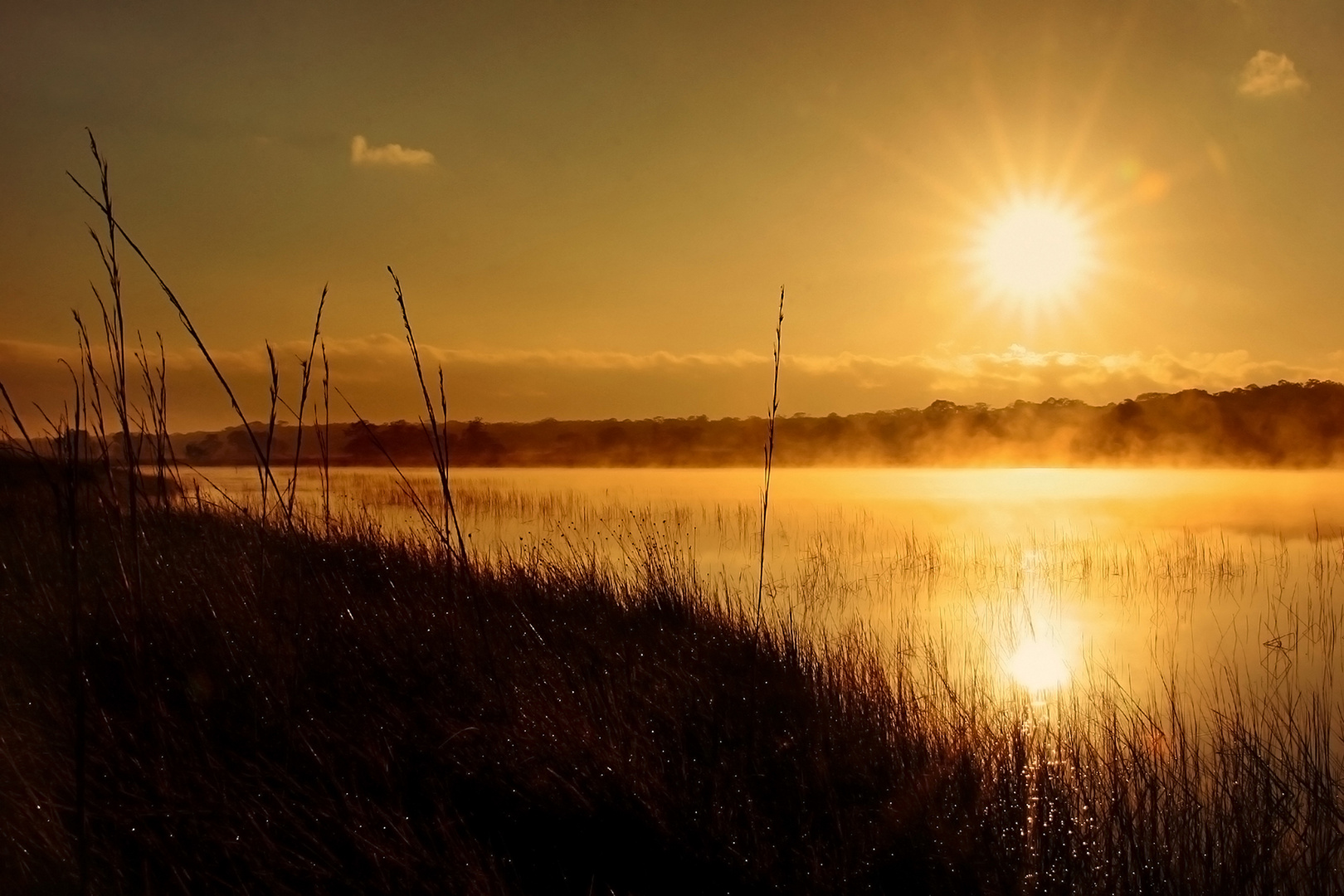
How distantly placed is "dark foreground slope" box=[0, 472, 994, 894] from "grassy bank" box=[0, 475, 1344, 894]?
0.01m

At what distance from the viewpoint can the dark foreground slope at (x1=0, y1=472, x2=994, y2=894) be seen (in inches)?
99.0

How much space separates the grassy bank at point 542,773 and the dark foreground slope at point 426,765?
11 mm

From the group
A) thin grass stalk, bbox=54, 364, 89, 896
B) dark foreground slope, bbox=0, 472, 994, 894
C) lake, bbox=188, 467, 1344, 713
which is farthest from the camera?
lake, bbox=188, 467, 1344, 713

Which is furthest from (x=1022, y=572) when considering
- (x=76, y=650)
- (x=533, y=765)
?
(x=76, y=650)

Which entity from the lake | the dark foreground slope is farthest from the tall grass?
the lake

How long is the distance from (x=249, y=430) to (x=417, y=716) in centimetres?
131

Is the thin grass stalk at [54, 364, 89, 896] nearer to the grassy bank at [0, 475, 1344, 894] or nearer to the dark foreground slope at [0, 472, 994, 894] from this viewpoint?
the grassy bank at [0, 475, 1344, 894]

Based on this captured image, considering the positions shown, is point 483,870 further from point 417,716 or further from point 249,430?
point 249,430

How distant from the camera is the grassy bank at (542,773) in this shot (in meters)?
2.54

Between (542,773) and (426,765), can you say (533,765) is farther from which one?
(426,765)

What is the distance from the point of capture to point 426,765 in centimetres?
298

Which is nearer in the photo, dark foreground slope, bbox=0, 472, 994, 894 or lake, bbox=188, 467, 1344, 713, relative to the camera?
dark foreground slope, bbox=0, 472, 994, 894

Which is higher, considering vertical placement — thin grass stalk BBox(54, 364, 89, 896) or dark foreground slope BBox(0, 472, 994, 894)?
thin grass stalk BBox(54, 364, 89, 896)

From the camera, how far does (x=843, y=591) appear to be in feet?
29.0
